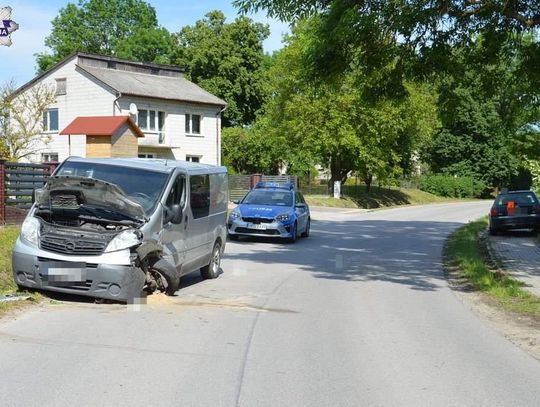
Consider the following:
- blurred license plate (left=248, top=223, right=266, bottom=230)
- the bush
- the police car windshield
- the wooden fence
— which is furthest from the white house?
the bush

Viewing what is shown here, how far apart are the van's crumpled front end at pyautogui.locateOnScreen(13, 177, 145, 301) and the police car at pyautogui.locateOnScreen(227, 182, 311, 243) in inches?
407

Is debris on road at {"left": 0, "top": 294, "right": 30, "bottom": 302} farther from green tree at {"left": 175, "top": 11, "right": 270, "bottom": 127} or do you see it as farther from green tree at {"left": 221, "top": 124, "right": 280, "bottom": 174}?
green tree at {"left": 175, "top": 11, "right": 270, "bottom": 127}

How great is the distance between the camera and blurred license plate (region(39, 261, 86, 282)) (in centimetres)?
842

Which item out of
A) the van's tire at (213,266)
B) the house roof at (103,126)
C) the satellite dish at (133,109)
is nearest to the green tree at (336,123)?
the satellite dish at (133,109)

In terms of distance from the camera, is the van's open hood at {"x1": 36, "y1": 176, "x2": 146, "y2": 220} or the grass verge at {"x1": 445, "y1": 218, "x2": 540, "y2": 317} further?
the grass verge at {"x1": 445, "y1": 218, "x2": 540, "y2": 317}

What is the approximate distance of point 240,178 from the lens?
42125 millimetres

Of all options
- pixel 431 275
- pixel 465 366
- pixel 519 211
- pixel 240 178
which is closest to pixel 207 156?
pixel 240 178

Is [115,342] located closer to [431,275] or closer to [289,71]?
[431,275]

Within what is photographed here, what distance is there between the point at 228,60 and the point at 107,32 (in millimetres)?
19576

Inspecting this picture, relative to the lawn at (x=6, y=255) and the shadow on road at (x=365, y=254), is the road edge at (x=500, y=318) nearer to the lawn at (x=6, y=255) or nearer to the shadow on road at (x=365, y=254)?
the shadow on road at (x=365, y=254)

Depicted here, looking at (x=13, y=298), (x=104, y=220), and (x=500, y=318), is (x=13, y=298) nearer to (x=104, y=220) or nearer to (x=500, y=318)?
(x=104, y=220)

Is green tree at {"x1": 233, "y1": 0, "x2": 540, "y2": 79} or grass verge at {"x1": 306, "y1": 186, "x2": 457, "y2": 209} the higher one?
green tree at {"x1": 233, "y1": 0, "x2": 540, "y2": 79}

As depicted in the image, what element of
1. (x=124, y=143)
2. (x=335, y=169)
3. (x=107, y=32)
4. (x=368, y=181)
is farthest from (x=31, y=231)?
(x=107, y=32)

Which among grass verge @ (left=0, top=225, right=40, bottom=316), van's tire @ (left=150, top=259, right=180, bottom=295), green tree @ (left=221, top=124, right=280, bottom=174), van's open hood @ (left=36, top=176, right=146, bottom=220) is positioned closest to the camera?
grass verge @ (left=0, top=225, right=40, bottom=316)
